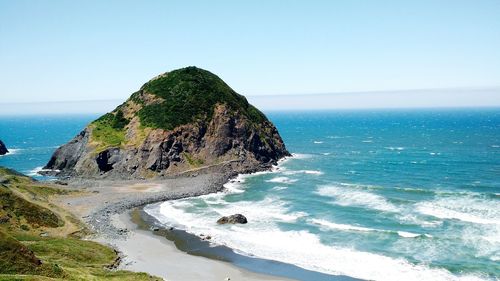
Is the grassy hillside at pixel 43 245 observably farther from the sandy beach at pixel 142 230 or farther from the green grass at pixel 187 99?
the green grass at pixel 187 99

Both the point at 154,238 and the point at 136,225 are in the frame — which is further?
the point at 136,225

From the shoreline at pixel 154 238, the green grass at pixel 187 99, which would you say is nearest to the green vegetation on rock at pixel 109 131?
the green grass at pixel 187 99

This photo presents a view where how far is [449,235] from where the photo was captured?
→ 55.8 m

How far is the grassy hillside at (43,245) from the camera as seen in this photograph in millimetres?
36363

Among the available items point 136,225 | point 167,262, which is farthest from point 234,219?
point 167,262

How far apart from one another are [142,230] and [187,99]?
199ft

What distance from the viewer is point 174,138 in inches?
4215

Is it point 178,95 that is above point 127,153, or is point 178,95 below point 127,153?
above

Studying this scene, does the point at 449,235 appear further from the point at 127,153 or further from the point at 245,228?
the point at 127,153

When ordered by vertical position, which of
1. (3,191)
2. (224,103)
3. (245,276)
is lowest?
(245,276)

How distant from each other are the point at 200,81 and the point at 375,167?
2100 inches

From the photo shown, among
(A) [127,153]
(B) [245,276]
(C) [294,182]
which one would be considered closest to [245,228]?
(B) [245,276]

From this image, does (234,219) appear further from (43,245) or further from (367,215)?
(43,245)

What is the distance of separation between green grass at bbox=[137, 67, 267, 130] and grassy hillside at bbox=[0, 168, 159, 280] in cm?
3933
